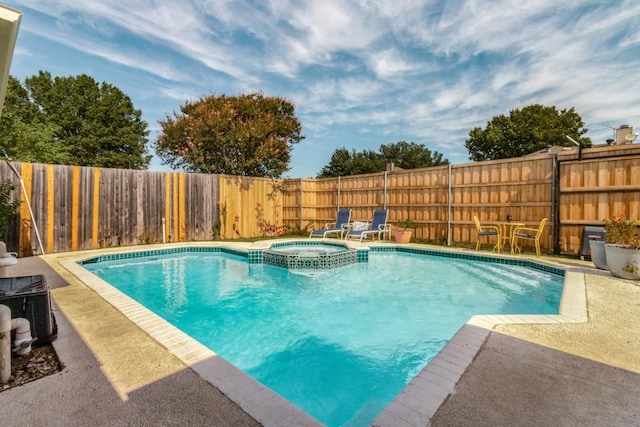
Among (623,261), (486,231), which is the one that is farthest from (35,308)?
(486,231)

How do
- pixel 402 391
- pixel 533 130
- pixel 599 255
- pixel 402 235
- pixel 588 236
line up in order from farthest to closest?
pixel 533 130 < pixel 402 235 < pixel 588 236 < pixel 599 255 < pixel 402 391

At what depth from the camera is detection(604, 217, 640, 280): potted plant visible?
4.25 metres

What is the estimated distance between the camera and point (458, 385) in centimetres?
167

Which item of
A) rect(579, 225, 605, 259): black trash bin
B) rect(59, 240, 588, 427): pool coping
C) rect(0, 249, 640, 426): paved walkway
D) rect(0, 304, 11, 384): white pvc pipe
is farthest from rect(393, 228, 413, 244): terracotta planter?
rect(0, 304, 11, 384): white pvc pipe

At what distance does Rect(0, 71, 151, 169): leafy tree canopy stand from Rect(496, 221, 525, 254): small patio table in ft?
62.7

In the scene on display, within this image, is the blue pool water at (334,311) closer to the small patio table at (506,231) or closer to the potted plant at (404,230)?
the small patio table at (506,231)

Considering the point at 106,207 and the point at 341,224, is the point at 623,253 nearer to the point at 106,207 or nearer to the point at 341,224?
the point at 341,224

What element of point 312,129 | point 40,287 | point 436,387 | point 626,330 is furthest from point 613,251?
point 312,129

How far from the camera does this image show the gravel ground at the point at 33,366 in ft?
5.73

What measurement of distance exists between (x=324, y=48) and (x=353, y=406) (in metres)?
9.56

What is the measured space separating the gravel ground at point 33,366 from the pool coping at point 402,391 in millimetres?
582

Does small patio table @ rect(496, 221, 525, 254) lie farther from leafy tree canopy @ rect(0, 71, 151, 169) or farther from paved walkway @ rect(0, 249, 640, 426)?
leafy tree canopy @ rect(0, 71, 151, 169)

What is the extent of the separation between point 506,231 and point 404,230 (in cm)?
245

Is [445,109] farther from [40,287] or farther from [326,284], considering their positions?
[40,287]
